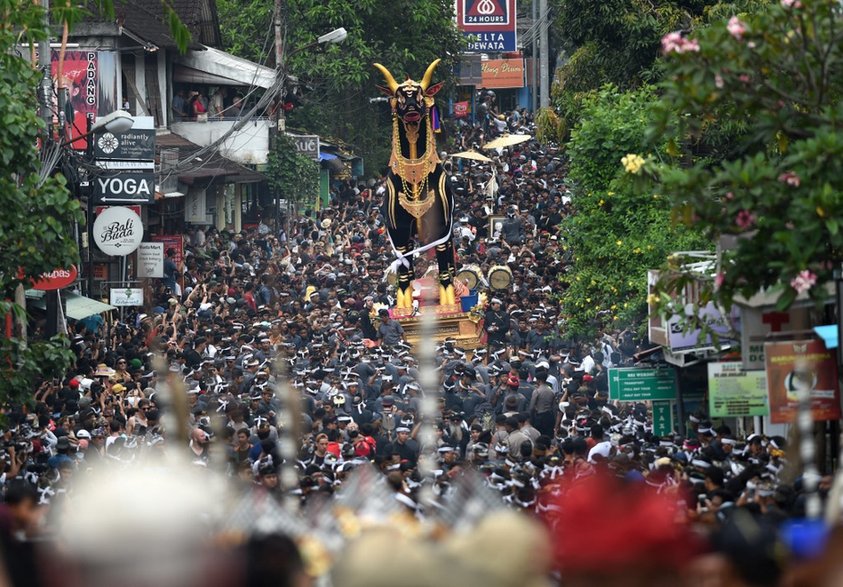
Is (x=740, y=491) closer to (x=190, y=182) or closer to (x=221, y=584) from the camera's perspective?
(x=221, y=584)

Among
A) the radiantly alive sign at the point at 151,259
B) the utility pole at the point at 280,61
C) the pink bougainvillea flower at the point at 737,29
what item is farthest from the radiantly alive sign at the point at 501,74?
the pink bougainvillea flower at the point at 737,29

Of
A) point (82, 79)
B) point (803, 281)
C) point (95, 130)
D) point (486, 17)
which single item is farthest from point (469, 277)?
point (486, 17)

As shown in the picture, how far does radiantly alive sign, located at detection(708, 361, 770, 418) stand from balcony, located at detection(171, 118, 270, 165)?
90.7 ft

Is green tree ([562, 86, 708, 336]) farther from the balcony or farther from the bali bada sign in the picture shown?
the balcony

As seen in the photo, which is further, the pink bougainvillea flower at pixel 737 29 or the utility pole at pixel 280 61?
the utility pole at pixel 280 61

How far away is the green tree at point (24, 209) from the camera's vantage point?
1556 centimetres

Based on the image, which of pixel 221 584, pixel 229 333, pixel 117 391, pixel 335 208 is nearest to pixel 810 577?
pixel 221 584

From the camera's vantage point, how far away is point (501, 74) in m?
74.9

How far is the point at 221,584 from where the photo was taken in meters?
4.71

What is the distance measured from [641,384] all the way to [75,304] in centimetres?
Result: 1063

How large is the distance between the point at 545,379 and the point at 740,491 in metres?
8.32

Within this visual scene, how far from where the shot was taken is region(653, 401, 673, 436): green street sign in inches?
792

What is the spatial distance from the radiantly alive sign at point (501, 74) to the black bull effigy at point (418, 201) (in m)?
47.0

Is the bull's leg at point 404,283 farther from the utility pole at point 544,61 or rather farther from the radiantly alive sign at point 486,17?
the radiantly alive sign at point 486,17
